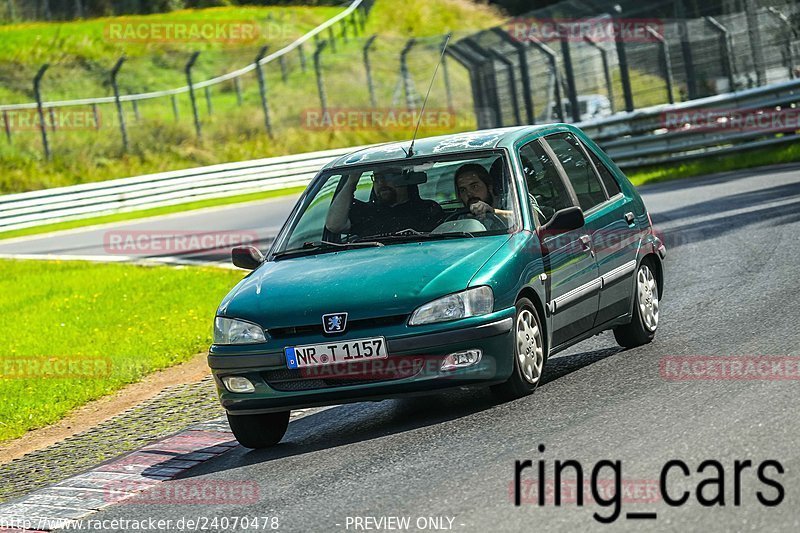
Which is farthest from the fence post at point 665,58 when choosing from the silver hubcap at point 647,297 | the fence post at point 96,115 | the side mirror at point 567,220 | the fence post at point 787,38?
the fence post at point 96,115

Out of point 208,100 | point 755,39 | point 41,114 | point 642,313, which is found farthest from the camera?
point 208,100

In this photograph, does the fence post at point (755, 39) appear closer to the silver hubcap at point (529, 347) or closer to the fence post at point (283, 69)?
the silver hubcap at point (529, 347)

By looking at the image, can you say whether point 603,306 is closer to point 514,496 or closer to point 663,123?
point 514,496

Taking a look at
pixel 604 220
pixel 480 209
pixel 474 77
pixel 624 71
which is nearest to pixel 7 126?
pixel 474 77

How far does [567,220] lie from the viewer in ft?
25.3

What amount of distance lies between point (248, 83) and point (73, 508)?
131ft

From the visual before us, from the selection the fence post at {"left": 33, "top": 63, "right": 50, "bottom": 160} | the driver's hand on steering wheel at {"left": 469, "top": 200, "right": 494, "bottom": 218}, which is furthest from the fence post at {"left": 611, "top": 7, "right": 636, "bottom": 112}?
the driver's hand on steering wheel at {"left": 469, "top": 200, "right": 494, "bottom": 218}

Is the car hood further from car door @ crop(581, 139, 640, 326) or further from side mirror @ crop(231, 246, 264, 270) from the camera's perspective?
car door @ crop(581, 139, 640, 326)

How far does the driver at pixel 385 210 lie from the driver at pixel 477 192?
0.18 meters

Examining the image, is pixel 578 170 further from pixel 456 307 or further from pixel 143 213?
pixel 143 213

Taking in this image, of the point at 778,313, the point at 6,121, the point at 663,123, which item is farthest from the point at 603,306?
the point at 6,121

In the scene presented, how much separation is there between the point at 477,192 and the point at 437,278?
3.64 feet

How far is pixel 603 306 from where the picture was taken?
8.36 meters

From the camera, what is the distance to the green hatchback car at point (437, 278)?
22.9 feet
